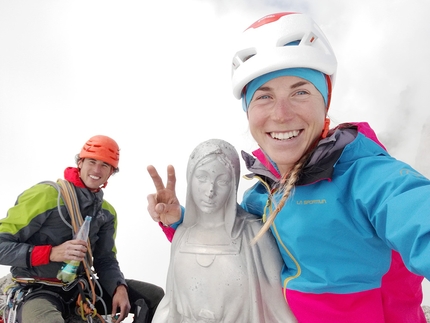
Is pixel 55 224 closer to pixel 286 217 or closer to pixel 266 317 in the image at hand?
pixel 266 317

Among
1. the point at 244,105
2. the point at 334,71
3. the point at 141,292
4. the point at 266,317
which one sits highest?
the point at 334,71

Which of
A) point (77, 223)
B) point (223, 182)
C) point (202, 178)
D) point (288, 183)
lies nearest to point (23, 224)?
point (77, 223)

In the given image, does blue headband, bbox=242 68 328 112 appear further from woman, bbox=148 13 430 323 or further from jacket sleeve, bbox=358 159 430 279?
jacket sleeve, bbox=358 159 430 279

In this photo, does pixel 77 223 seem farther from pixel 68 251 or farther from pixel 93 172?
pixel 93 172

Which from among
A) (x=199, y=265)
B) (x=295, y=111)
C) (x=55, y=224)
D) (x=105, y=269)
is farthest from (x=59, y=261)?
(x=295, y=111)

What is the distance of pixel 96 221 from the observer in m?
3.87

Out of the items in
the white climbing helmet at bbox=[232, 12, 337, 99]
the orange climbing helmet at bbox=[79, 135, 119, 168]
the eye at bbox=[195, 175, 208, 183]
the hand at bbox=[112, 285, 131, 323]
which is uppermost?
the white climbing helmet at bbox=[232, 12, 337, 99]

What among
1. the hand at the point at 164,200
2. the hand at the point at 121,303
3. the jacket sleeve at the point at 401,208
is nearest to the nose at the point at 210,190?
the hand at the point at 164,200

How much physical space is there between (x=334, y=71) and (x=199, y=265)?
1.58 metres

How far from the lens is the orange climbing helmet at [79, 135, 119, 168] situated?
3812 millimetres

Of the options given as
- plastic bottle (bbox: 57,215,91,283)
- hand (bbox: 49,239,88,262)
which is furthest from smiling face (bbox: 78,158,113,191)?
hand (bbox: 49,239,88,262)

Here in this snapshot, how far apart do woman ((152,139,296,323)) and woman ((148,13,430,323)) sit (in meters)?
0.20

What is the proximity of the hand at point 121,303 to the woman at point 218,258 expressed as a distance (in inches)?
53.5

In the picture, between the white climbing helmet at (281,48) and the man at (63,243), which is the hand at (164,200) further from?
the man at (63,243)
